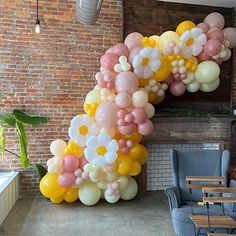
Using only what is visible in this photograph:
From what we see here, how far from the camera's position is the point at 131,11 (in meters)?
5.21

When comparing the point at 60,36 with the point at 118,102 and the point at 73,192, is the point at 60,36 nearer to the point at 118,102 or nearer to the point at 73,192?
the point at 118,102

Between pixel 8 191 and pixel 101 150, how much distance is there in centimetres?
157

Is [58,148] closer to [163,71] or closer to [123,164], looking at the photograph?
[123,164]

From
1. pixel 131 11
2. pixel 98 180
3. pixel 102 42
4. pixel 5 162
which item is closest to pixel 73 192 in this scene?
pixel 98 180

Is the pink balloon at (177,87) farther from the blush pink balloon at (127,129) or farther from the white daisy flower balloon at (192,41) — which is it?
the blush pink balloon at (127,129)

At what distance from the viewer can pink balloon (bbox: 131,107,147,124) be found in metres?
4.11

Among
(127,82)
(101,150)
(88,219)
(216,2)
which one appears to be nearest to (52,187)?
(88,219)

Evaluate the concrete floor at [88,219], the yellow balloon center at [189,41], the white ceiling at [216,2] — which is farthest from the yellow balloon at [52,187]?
the white ceiling at [216,2]

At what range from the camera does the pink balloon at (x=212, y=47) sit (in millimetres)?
4449

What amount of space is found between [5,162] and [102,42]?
2.80 meters

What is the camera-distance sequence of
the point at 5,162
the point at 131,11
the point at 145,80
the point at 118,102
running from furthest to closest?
the point at 131,11, the point at 5,162, the point at 145,80, the point at 118,102

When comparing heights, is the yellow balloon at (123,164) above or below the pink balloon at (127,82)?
below

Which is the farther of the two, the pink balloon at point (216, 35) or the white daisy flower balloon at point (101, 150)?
the pink balloon at point (216, 35)

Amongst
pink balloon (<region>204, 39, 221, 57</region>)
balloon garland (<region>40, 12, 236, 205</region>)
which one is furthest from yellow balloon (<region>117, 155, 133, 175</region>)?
pink balloon (<region>204, 39, 221, 57</region>)
